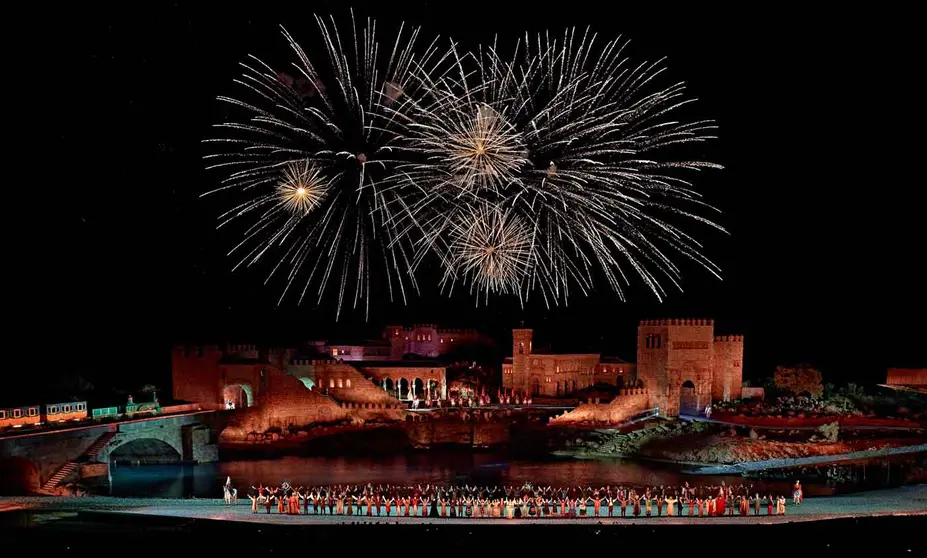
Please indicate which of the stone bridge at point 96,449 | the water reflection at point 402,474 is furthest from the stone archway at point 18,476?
the water reflection at point 402,474

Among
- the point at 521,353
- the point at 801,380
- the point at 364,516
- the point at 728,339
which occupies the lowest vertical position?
the point at 364,516

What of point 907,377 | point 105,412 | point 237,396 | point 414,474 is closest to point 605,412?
point 414,474

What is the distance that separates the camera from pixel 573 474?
118 feet

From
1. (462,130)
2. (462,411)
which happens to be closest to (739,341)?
(462,411)

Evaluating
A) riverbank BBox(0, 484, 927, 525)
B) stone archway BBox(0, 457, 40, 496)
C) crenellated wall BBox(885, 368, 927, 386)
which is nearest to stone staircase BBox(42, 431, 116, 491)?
stone archway BBox(0, 457, 40, 496)

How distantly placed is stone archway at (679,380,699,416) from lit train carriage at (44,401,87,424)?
26797 millimetres

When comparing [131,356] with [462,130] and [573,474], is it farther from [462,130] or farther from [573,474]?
[462,130]

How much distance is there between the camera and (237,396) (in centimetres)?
4725

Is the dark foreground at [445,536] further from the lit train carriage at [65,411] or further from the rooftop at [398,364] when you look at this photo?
the rooftop at [398,364]

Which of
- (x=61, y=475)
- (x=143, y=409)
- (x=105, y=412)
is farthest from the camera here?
(x=143, y=409)

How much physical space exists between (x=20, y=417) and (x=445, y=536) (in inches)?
785

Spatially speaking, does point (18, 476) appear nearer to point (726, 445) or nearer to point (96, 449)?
point (96, 449)

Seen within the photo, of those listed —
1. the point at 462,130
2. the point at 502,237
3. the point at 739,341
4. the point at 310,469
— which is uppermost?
the point at 462,130

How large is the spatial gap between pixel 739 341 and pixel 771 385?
3467mm
